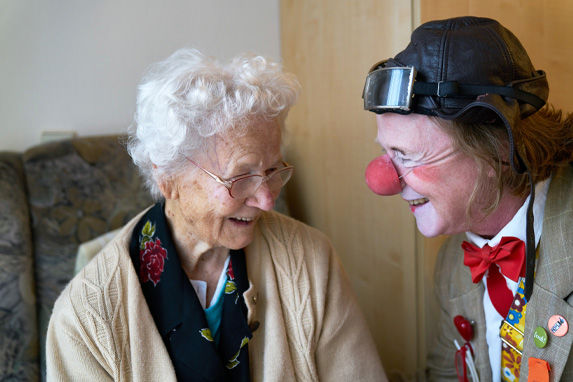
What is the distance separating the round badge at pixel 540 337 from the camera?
1127 mm

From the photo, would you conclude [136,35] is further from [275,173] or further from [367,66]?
[275,173]

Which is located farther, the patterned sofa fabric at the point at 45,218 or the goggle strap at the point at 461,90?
the patterned sofa fabric at the point at 45,218

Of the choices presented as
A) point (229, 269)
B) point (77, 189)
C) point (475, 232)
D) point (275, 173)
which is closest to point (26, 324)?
point (77, 189)

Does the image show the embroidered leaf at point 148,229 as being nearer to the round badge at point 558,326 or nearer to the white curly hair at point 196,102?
the white curly hair at point 196,102

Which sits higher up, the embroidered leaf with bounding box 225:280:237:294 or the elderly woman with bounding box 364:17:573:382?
the elderly woman with bounding box 364:17:573:382

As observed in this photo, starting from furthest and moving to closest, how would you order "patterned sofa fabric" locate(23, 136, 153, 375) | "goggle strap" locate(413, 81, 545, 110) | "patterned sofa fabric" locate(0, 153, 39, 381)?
"patterned sofa fabric" locate(23, 136, 153, 375) → "patterned sofa fabric" locate(0, 153, 39, 381) → "goggle strap" locate(413, 81, 545, 110)

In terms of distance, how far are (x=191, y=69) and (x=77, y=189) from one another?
2.59 ft

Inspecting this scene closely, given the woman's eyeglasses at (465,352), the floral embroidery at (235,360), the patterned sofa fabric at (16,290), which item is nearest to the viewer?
the floral embroidery at (235,360)

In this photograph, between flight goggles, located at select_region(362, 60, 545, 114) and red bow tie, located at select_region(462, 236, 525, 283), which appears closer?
flight goggles, located at select_region(362, 60, 545, 114)

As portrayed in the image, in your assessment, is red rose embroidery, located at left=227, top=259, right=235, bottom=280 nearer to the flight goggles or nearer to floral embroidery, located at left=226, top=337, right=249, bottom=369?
floral embroidery, located at left=226, top=337, right=249, bottom=369

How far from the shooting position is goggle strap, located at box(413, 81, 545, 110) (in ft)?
3.37

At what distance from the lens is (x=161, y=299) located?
4.15ft

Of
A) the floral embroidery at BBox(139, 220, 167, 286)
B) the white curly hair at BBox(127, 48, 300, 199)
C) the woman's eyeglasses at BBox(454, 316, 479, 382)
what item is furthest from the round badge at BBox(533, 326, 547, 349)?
the floral embroidery at BBox(139, 220, 167, 286)

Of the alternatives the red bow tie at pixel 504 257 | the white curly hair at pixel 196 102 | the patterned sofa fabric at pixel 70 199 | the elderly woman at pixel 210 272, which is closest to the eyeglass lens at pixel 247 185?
the elderly woman at pixel 210 272
